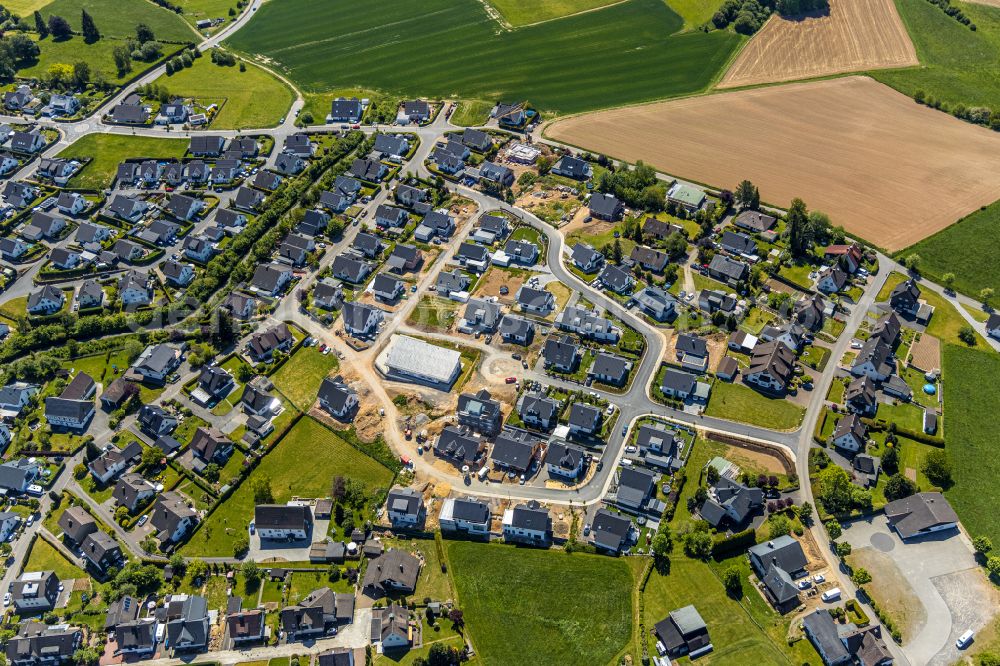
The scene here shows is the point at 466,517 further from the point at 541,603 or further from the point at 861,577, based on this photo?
the point at 861,577

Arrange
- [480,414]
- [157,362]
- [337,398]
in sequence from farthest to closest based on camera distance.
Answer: [157,362] → [337,398] → [480,414]

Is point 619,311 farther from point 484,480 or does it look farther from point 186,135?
point 186,135

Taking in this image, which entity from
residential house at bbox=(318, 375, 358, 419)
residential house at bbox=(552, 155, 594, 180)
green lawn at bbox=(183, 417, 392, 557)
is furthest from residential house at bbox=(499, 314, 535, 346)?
residential house at bbox=(552, 155, 594, 180)

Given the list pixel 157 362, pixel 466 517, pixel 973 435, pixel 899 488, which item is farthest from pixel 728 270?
pixel 157 362

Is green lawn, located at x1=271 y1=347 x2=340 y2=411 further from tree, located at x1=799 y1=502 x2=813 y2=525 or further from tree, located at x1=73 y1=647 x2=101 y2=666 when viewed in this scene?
tree, located at x1=799 y1=502 x2=813 y2=525

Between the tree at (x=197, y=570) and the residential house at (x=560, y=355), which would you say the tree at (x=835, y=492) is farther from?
the tree at (x=197, y=570)
